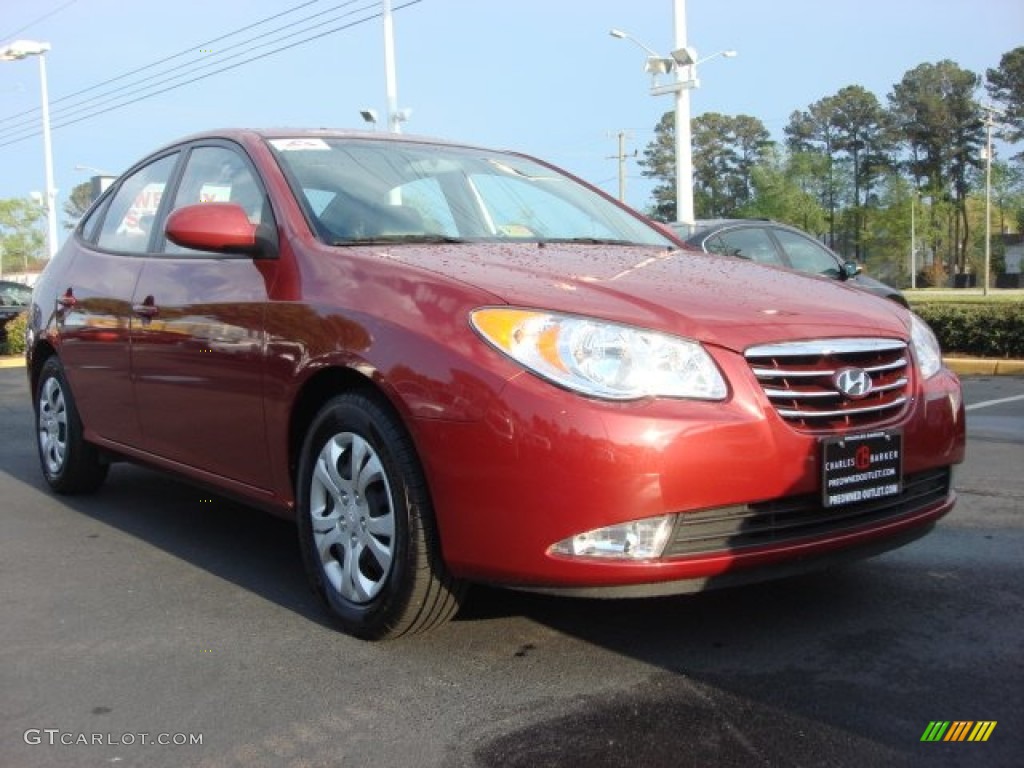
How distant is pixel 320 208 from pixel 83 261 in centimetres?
198

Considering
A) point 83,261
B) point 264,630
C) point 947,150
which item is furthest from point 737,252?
point 947,150

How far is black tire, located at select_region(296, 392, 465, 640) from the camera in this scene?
9.48ft

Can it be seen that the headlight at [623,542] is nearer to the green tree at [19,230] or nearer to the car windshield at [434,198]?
the car windshield at [434,198]

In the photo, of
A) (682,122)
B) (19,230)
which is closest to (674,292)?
(682,122)

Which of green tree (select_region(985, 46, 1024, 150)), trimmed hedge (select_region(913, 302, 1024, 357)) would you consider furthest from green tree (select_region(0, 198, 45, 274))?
Answer: trimmed hedge (select_region(913, 302, 1024, 357))

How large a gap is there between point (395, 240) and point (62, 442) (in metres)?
2.67

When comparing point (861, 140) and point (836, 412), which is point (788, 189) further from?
point (836, 412)

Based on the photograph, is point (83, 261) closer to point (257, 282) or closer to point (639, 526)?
point (257, 282)

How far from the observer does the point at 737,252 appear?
A: 857 cm

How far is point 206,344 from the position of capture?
371 centimetres

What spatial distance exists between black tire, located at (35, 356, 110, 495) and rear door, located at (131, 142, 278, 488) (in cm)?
97

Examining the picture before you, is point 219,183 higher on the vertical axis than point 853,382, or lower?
higher

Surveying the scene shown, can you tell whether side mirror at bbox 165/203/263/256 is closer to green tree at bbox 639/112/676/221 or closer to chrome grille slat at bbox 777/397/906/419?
chrome grille slat at bbox 777/397/906/419

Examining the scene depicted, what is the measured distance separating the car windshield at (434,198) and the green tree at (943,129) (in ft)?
237
